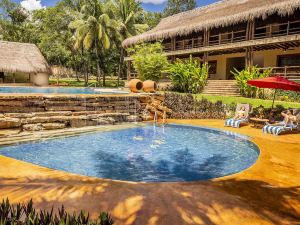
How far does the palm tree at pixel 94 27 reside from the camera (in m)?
28.9

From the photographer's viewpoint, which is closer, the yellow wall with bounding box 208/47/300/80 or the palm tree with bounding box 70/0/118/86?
the yellow wall with bounding box 208/47/300/80

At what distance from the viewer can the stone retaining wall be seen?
32.1 feet

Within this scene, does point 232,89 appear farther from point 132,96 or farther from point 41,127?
point 41,127

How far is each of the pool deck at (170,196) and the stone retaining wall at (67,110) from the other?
4.59 metres

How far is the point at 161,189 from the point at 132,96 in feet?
29.3

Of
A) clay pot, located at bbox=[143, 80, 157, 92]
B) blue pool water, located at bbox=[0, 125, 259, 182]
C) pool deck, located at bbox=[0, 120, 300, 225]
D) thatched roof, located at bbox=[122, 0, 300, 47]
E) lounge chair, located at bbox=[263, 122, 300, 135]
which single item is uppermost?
thatched roof, located at bbox=[122, 0, 300, 47]

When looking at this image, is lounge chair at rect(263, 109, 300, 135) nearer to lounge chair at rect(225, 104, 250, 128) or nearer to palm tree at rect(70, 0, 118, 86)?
lounge chair at rect(225, 104, 250, 128)

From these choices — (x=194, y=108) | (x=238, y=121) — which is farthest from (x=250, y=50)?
(x=238, y=121)

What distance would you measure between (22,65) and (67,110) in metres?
19.9

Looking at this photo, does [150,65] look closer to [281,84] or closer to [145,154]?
Answer: [281,84]

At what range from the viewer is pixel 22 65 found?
27.7m

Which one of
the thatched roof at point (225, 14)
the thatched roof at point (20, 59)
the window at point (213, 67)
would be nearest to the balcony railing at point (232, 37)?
the thatched roof at point (225, 14)

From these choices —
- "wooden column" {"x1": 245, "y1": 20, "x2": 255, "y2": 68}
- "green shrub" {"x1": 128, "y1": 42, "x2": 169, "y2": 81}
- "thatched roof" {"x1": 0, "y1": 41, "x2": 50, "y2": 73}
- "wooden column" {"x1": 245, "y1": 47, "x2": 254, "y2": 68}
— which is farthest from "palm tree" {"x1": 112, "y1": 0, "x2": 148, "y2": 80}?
"wooden column" {"x1": 245, "y1": 47, "x2": 254, "y2": 68}

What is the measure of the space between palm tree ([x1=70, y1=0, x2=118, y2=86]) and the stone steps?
14085mm
